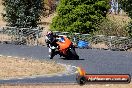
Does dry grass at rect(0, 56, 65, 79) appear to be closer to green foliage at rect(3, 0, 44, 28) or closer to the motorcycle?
the motorcycle

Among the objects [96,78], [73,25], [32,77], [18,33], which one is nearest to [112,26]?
[73,25]

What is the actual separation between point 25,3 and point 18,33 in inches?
322

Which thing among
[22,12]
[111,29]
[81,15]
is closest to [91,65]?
[111,29]

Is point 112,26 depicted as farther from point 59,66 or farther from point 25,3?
point 59,66

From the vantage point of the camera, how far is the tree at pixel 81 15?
44.2 meters

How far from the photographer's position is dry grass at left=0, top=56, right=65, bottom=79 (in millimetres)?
20192

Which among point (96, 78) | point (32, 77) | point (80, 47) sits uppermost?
point (96, 78)

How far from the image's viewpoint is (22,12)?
1909 inches

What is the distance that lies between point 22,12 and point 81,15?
22.3ft

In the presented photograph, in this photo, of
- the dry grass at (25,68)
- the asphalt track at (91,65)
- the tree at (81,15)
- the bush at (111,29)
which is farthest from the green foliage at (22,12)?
the dry grass at (25,68)

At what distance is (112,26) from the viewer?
40.2m

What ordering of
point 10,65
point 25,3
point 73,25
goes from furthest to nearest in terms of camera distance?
point 25,3 → point 73,25 → point 10,65

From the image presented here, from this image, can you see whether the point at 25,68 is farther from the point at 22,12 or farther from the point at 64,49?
the point at 22,12

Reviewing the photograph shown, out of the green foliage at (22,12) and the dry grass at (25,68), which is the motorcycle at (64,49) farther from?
the green foliage at (22,12)
